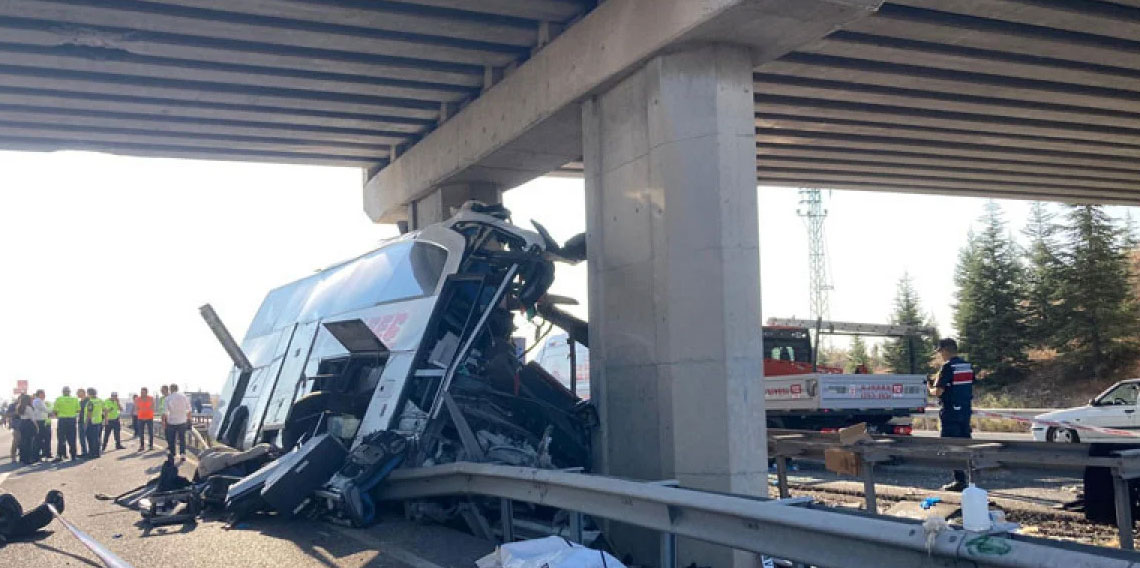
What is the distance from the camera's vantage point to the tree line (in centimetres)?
4353

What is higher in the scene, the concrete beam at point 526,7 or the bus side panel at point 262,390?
the concrete beam at point 526,7

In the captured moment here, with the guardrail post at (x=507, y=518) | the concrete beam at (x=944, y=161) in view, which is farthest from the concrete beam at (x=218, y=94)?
the guardrail post at (x=507, y=518)

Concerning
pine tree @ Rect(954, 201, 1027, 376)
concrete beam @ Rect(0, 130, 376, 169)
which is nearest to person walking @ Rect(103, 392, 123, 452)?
concrete beam @ Rect(0, 130, 376, 169)

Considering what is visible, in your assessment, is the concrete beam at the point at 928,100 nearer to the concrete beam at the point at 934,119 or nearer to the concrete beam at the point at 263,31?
the concrete beam at the point at 934,119

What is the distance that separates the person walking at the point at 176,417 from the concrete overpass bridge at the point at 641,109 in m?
4.97

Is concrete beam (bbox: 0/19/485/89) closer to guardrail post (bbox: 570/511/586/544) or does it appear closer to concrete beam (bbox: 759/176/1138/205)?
guardrail post (bbox: 570/511/586/544)

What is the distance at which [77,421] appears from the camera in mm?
22188

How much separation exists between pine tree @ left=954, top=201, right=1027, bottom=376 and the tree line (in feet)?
0.16

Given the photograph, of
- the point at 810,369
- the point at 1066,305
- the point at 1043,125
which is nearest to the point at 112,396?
the point at 810,369

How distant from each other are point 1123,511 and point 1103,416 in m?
15.3

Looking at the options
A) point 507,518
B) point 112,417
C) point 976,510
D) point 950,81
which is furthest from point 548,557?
point 112,417

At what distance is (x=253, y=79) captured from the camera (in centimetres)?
1320

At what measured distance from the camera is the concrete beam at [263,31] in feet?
35.3

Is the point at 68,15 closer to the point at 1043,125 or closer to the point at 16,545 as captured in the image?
the point at 16,545
